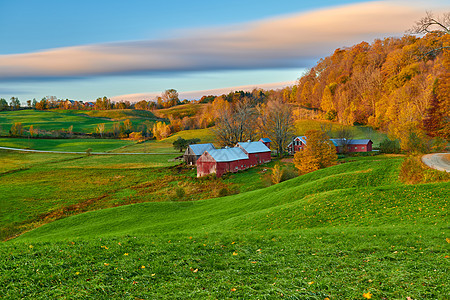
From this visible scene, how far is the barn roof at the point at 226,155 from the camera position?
63.9 meters

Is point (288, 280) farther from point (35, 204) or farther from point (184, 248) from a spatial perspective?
point (35, 204)

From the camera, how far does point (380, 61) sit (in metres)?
146

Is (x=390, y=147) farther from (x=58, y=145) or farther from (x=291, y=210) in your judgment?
(x=58, y=145)

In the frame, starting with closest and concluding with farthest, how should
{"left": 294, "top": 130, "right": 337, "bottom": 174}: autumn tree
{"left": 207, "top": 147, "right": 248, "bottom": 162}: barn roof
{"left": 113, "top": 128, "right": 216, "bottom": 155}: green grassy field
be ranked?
{"left": 294, "top": 130, "right": 337, "bottom": 174}: autumn tree
{"left": 207, "top": 147, "right": 248, "bottom": 162}: barn roof
{"left": 113, "top": 128, "right": 216, "bottom": 155}: green grassy field

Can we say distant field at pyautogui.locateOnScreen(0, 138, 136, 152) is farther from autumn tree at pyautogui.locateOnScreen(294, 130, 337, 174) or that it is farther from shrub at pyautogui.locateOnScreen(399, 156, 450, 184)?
shrub at pyautogui.locateOnScreen(399, 156, 450, 184)

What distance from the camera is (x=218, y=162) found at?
62.9 m

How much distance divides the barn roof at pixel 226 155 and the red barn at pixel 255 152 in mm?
2469

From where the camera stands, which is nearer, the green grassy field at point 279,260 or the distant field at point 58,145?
the green grassy field at point 279,260

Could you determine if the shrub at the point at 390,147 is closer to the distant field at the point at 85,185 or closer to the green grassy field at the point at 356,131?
the green grassy field at the point at 356,131

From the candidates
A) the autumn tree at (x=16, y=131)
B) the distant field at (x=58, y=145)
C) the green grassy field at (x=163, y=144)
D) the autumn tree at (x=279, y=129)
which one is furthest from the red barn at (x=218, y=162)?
the autumn tree at (x=16, y=131)

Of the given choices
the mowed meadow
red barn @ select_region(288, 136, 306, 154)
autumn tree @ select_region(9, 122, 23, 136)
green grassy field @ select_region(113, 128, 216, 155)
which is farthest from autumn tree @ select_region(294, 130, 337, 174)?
autumn tree @ select_region(9, 122, 23, 136)

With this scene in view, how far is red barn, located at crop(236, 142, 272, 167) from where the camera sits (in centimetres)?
7076

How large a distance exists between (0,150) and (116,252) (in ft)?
344

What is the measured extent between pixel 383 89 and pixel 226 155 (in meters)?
92.7
